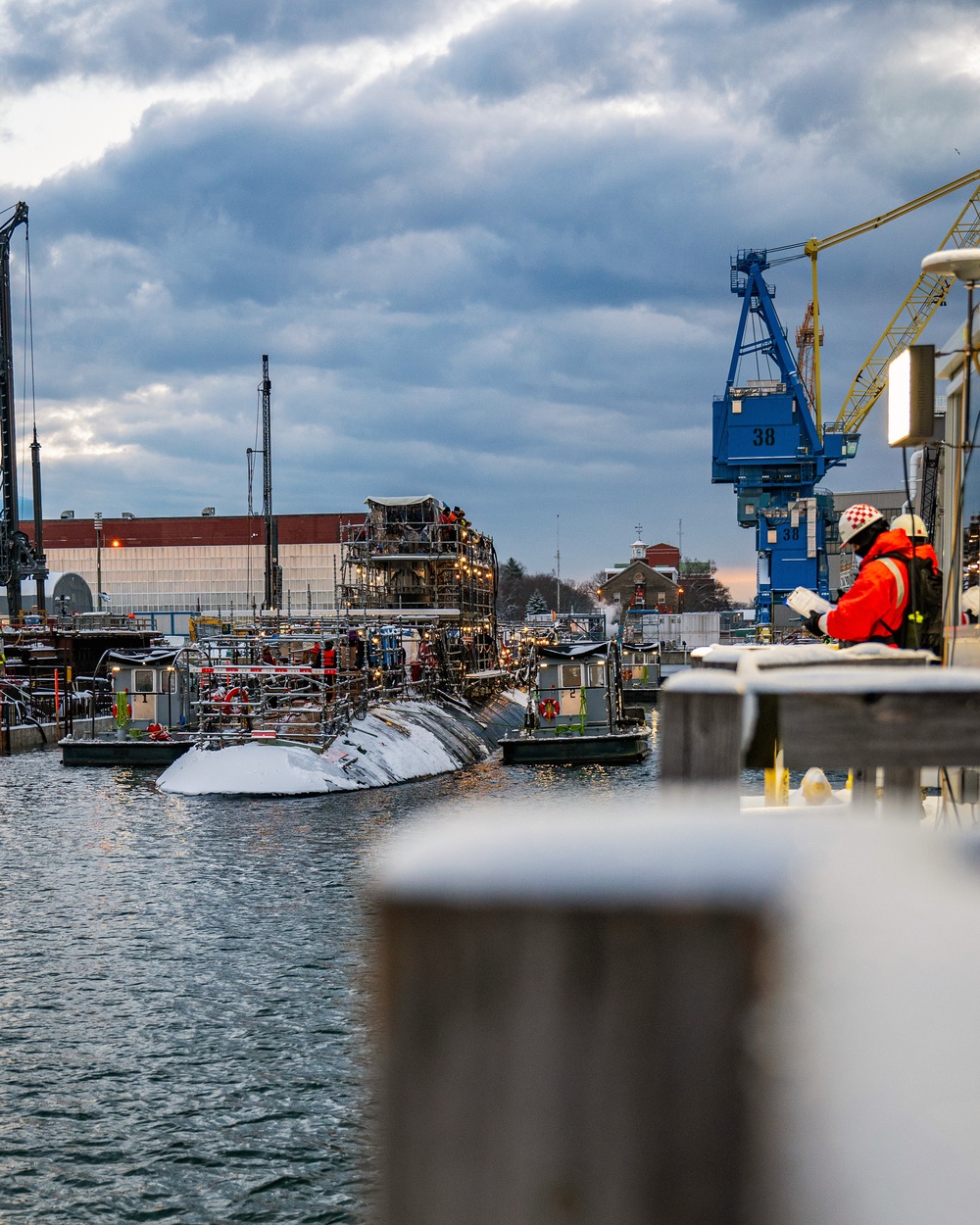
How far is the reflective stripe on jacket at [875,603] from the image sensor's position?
668 centimetres

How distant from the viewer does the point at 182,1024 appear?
30.2 ft

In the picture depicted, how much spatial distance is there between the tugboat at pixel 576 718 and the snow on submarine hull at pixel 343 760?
1.74 meters

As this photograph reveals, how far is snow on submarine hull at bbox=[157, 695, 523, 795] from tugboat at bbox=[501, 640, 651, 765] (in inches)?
68.6

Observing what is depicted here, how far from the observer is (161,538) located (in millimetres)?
97812

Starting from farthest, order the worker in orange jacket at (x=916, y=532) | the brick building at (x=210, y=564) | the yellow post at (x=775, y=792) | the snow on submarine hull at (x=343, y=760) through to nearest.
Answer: the brick building at (x=210, y=564) → the snow on submarine hull at (x=343, y=760) → the worker in orange jacket at (x=916, y=532) → the yellow post at (x=775, y=792)

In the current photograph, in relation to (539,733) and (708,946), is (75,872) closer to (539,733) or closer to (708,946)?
(708,946)

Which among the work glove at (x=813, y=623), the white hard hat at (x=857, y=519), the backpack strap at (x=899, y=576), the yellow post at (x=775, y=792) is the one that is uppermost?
the white hard hat at (x=857, y=519)

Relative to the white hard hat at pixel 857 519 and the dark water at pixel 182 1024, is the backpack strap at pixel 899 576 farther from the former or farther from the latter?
the dark water at pixel 182 1024

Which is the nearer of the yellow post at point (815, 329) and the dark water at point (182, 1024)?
the dark water at point (182, 1024)

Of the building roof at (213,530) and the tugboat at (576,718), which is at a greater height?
the building roof at (213,530)

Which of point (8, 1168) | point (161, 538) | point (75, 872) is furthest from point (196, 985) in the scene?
point (161, 538)

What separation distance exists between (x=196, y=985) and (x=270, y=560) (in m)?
41.9

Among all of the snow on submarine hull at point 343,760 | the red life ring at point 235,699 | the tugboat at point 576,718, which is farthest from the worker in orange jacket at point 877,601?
the tugboat at point 576,718

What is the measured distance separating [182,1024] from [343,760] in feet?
48.5
